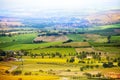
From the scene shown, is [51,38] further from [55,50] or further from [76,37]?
[76,37]

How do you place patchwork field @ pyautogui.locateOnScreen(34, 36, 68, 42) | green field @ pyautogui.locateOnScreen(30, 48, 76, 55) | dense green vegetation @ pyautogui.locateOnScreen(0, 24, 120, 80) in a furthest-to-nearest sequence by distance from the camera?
patchwork field @ pyautogui.locateOnScreen(34, 36, 68, 42), green field @ pyautogui.locateOnScreen(30, 48, 76, 55), dense green vegetation @ pyautogui.locateOnScreen(0, 24, 120, 80)

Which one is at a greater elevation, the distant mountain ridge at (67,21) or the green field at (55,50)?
the distant mountain ridge at (67,21)

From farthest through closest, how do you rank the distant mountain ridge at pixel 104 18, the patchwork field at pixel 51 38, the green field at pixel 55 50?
the distant mountain ridge at pixel 104 18 < the patchwork field at pixel 51 38 < the green field at pixel 55 50

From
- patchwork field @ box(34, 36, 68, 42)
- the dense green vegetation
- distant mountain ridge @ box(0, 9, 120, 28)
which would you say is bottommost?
the dense green vegetation

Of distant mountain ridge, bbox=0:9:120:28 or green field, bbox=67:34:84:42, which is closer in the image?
green field, bbox=67:34:84:42

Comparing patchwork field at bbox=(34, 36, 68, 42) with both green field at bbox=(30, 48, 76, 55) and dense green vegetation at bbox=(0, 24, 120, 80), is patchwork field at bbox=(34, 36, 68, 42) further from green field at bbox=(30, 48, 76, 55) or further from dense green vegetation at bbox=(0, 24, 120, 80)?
green field at bbox=(30, 48, 76, 55)

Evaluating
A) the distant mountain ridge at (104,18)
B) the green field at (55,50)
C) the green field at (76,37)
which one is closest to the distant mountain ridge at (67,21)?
the distant mountain ridge at (104,18)

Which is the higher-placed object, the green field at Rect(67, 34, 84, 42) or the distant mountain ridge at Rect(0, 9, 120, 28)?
the distant mountain ridge at Rect(0, 9, 120, 28)

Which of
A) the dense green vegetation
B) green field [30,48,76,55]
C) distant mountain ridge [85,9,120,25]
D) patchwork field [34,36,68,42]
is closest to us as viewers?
the dense green vegetation

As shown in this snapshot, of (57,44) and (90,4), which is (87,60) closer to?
(57,44)

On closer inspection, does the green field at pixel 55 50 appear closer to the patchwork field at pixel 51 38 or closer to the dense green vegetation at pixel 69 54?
the dense green vegetation at pixel 69 54

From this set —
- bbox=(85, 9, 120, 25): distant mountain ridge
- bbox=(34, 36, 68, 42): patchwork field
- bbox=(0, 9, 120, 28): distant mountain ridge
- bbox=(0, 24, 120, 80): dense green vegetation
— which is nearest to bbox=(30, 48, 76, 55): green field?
bbox=(0, 24, 120, 80): dense green vegetation

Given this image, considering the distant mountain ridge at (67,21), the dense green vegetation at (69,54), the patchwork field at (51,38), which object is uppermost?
the distant mountain ridge at (67,21)
